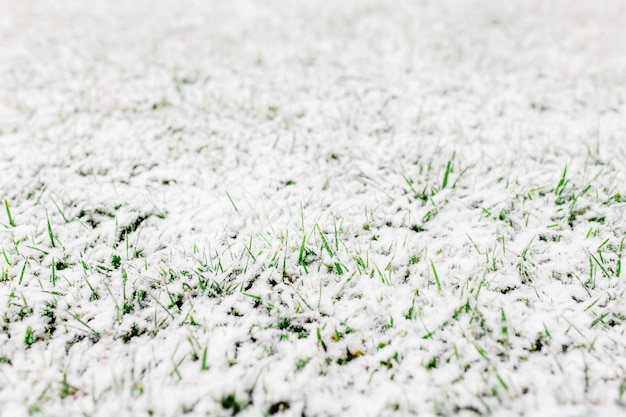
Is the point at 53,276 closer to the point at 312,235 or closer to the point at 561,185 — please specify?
the point at 312,235

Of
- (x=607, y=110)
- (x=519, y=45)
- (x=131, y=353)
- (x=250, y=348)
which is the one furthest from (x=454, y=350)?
(x=519, y=45)

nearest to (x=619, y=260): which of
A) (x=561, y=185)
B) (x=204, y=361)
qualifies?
(x=561, y=185)

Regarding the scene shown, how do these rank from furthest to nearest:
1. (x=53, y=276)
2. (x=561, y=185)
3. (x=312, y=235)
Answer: (x=561, y=185), (x=312, y=235), (x=53, y=276)

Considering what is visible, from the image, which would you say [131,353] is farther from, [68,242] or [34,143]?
[34,143]

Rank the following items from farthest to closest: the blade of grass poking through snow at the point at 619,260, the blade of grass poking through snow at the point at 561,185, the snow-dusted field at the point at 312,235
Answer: the blade of grass poking through snow at the point at 561,185, the blade of grass poking through snow at the point at 619,260, the snow-dusted field at the point at 312,235

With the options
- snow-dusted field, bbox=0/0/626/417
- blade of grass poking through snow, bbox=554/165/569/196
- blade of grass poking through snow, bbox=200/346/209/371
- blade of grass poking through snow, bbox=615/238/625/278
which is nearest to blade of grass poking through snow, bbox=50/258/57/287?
snow-dusted field, bbox=0/0/626/417

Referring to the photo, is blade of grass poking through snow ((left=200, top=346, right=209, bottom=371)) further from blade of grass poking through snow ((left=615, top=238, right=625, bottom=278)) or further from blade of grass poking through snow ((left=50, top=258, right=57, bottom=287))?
blade of grass poking through snow ((left=615, top=238, right=625, bottom=278))

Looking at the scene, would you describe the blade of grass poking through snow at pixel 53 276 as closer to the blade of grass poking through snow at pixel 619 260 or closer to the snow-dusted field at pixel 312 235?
the snow-dusted field at pixel 312 235

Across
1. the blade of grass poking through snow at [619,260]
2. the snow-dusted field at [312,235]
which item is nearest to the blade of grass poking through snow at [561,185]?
the snow-dusted field at [312,235]

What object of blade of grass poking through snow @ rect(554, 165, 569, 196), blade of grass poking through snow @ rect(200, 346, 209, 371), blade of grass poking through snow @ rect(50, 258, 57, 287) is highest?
blade of grass poking through snow @ rect(554, 165, 569, 196)
